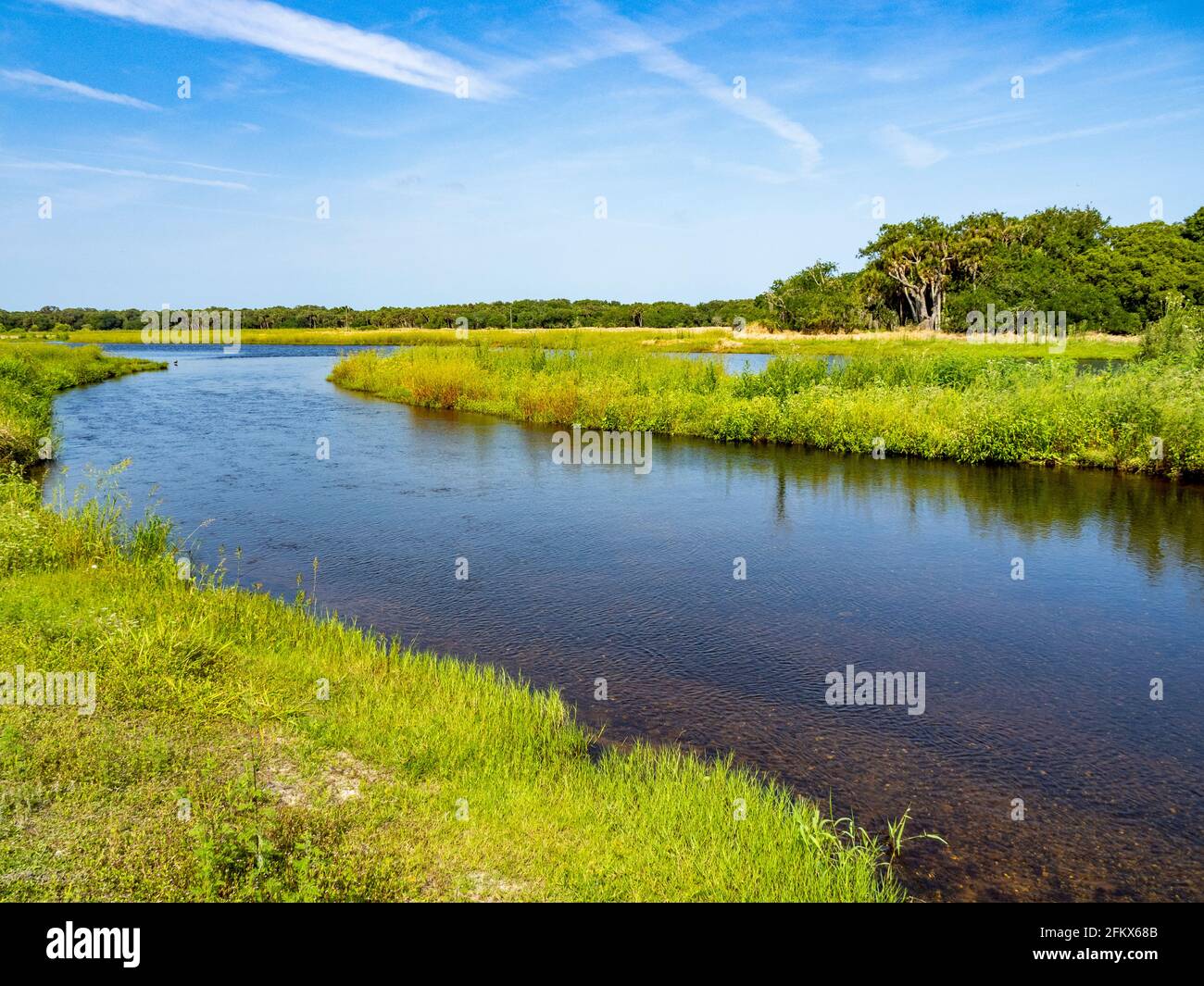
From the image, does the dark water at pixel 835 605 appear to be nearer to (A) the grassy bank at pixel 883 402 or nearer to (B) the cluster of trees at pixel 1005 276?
(A) the grassy bank at pixel 883 402

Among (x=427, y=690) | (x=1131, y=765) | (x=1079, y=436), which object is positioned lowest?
(x=1131, y=765)

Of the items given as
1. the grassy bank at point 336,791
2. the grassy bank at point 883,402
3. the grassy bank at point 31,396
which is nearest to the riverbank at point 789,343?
the grassy bank at point 883,402

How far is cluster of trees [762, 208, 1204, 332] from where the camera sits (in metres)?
66.8

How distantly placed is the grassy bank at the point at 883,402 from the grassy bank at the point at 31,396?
16.1 m

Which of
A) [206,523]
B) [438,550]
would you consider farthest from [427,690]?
[206,523]

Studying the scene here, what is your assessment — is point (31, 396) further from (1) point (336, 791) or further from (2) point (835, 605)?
(1) point (336, 791)

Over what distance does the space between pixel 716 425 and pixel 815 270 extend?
237 feet

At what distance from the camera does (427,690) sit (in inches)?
344

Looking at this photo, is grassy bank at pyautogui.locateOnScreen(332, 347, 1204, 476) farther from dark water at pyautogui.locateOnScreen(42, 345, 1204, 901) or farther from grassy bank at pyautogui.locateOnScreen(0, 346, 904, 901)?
grassy bank at pyautogui.locateOnScreen(0, 346, 904, 901)

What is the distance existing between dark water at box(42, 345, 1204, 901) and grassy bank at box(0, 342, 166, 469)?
109cm

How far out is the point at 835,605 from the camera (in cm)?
1292

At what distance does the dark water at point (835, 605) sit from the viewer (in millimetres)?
7574

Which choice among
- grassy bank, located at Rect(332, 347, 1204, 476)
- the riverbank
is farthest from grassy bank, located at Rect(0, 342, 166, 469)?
the riverbank
